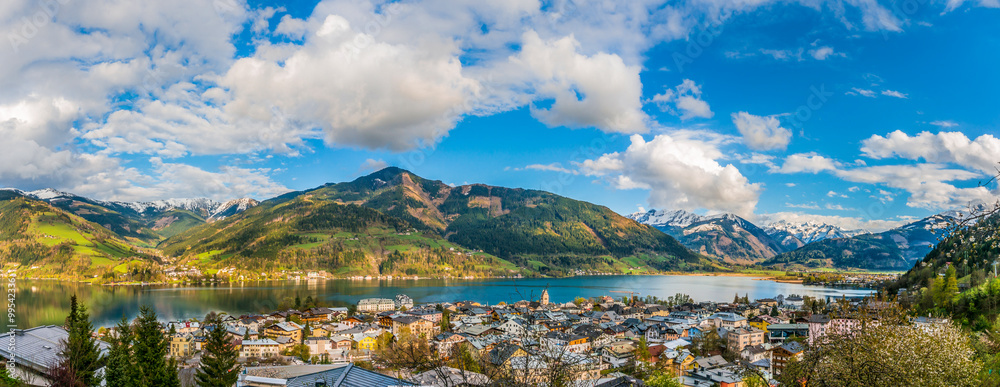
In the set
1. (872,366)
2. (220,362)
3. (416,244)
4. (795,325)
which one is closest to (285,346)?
(220,362)

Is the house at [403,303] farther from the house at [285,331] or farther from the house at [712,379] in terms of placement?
the house at [712,379]

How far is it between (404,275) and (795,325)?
114259 mm

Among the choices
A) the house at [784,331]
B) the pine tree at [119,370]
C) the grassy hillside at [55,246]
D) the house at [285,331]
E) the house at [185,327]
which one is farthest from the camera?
the grassy hillside at [55,246]

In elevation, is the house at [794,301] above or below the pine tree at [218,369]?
below

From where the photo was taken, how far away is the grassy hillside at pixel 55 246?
116 meters

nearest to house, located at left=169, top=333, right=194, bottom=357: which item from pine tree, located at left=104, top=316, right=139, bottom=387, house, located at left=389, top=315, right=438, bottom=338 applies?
house, located at left=389, top=315, right=438, bottom=338

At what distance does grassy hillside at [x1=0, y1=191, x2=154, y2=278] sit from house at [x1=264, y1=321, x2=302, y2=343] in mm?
88602

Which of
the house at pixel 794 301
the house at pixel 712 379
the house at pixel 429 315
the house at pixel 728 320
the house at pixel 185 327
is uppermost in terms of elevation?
the house at pixel 185 327

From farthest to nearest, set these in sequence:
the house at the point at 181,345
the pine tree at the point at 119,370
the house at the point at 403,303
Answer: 1. the house at the point at 403,303
2. the house at the point at 181,345
3. the pine tree at the point at 119,370

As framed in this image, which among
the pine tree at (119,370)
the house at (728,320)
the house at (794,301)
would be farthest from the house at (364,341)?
the house at (794,301)

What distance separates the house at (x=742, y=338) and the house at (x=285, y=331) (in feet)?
123

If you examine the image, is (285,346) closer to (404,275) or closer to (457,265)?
(404,275)

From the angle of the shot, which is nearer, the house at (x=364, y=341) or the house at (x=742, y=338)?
the house at (x=742, y=338)

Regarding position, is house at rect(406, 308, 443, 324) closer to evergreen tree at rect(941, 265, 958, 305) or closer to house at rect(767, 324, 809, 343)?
house at rect(767, 324, 809, 343)
